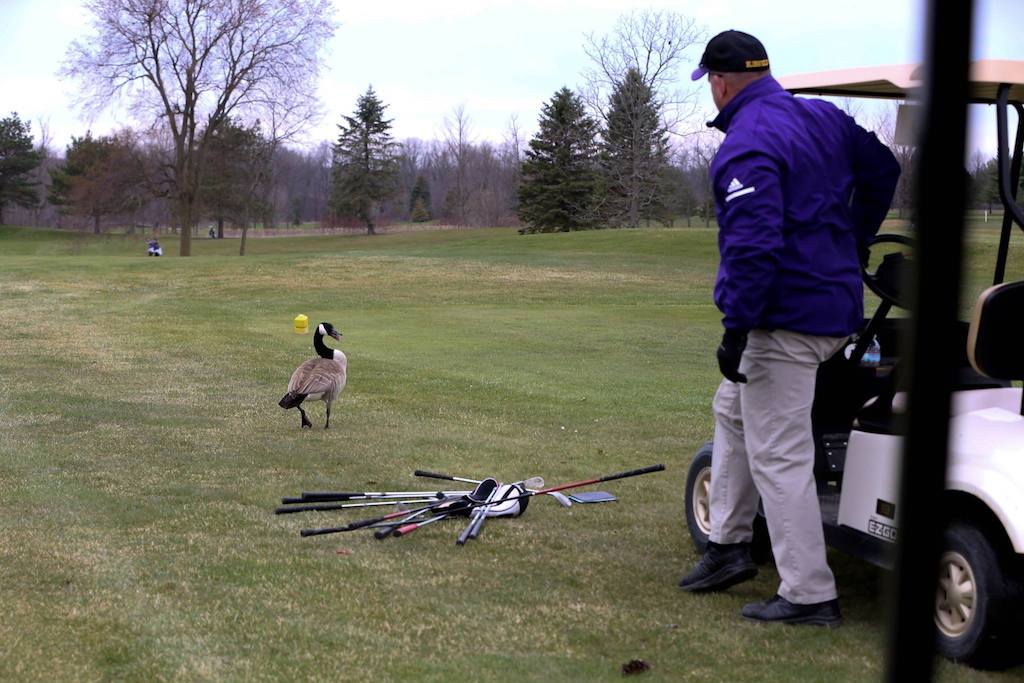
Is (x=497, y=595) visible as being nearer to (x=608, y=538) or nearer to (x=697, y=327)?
(x=608, y=538)

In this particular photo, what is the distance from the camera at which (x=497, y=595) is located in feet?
15.1

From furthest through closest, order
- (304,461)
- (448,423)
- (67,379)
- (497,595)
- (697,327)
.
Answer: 1. (697,327)
2. (67,379)
3. (448,423)
4. (304,461)
5. (497,595)

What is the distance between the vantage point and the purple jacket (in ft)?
13.3

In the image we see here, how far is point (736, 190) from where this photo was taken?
4113mm

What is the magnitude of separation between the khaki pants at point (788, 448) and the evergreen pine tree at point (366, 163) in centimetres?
7941

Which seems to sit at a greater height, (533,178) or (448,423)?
(533,178)

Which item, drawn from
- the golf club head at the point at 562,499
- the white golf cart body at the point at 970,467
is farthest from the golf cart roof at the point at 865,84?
the golf club head at the point at 562,499

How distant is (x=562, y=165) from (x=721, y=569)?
6167cm

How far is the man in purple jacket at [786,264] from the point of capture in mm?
4074

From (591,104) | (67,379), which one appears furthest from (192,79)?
(67,379)

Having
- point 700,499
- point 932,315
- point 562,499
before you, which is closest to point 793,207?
point 700,499

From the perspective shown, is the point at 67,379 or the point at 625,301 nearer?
the point at 67,379

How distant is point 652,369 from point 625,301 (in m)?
12.7

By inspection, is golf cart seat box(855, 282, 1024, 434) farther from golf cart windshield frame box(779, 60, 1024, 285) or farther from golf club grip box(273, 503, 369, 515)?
golf club grip box(273, 503, 369, 515)
